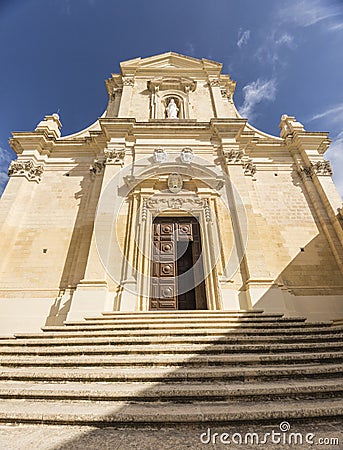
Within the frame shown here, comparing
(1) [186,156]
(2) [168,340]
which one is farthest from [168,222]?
(2) [168,340]

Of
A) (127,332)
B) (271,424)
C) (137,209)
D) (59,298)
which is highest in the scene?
(137,209)

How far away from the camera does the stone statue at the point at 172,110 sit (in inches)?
545

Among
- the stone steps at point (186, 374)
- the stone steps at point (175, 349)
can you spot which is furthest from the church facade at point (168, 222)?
the stone steps at point (186, 374)

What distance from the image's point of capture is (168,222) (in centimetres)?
1021

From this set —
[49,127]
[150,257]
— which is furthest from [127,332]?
[49,127]

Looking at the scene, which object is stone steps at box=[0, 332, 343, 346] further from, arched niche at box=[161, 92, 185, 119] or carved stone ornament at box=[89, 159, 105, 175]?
arched niche at box=[161, 92, 185, 119]

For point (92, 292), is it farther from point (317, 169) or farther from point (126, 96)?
point (126, 96)

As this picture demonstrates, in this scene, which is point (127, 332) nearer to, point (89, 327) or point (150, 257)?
point (89, 327)

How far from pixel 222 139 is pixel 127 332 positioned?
9984mm

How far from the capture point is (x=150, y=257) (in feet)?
29.5

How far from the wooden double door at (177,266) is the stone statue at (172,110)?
7106 mm

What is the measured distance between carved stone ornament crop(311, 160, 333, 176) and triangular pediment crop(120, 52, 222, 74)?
1001 centimetres

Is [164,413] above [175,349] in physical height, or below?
below

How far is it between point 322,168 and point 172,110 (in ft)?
28.7
